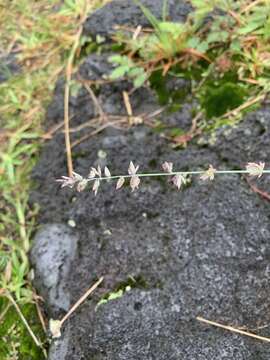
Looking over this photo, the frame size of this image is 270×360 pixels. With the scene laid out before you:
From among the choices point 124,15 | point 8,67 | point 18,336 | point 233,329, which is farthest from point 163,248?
point 8,67

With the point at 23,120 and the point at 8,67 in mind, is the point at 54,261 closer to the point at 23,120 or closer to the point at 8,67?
the point at 23,120

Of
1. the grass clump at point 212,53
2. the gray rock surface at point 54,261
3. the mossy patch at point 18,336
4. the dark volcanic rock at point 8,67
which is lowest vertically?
the mossy patch at point 18,336

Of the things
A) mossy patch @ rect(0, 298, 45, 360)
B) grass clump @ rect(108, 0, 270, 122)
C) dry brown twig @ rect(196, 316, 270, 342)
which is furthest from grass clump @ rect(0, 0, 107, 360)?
dry brown twig @ rect(196, 316, 270, 342)

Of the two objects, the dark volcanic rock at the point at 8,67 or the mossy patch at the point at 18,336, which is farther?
the dark volcanic rock at the point at 8,67

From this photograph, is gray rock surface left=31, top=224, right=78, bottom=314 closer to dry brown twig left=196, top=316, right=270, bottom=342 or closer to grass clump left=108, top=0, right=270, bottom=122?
dry brown twig left=196, top=316, right=270, bottom=342

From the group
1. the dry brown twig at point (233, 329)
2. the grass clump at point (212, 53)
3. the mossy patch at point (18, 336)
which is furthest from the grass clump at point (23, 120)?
the dry brown twig at point (233, 329)

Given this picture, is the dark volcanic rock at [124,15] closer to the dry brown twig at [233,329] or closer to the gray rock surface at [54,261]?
the gray rock surface at [54,261]
